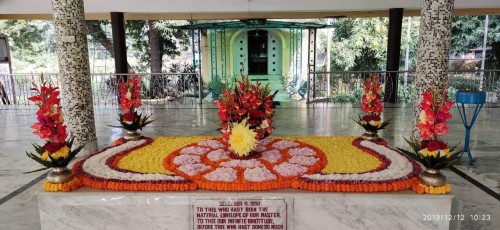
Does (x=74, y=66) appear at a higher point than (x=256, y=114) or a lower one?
higher

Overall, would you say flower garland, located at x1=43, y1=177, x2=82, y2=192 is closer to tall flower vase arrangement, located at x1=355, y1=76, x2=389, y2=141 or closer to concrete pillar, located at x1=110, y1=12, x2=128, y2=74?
tall flower vase arrangement, located at x1=355, y1=76, x2=389, y2=141

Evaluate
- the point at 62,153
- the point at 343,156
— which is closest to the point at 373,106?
the point at 343,156

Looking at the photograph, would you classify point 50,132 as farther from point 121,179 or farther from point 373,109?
point 373,109

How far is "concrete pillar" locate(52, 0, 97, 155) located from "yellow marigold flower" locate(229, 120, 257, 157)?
2.35 m

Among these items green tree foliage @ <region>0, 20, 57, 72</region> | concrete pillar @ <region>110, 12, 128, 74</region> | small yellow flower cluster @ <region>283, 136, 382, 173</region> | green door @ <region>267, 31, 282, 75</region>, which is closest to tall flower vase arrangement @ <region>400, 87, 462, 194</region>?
small yellow flower cluster @ <region>283, 136, 382, 173</region>

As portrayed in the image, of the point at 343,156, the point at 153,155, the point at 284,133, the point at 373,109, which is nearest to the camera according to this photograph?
the point at 343,156

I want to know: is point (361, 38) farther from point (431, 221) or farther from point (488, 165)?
point (431, 221)

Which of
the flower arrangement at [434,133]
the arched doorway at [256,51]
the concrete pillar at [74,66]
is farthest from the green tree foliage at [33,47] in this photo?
the flower arrangement at [434,133]

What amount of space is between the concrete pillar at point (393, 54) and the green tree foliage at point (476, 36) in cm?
743

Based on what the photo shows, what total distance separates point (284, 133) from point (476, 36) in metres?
12.7

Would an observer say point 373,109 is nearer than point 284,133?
Yes

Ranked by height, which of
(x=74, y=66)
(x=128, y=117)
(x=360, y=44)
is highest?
(x=360, y=44)

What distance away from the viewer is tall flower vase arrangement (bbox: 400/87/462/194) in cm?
251

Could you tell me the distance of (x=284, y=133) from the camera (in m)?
5.72
